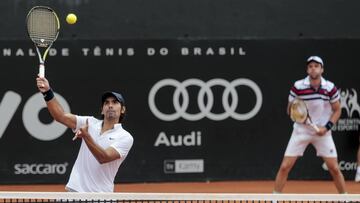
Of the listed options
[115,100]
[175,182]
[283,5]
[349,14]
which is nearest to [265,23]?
[283,5]

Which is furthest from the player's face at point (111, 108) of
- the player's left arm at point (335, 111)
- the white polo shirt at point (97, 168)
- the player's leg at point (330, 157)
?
the player's left arm at point (335, 111)

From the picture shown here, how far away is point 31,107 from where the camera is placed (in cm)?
1148

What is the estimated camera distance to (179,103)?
11688mm

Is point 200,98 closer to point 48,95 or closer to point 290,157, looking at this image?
point 290,157

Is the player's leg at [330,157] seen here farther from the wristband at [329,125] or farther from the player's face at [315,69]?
the player's face at [315,69]

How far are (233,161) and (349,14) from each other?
2.39 m

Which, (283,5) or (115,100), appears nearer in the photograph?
(115,100)

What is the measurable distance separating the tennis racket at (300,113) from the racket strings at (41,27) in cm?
354

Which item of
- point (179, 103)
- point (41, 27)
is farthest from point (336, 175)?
point (41, 27)

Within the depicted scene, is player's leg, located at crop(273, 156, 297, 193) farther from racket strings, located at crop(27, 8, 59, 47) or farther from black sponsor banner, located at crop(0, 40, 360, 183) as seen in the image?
racket strings, located at crop(27, 8, 59, 47)

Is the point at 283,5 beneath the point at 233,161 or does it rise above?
above

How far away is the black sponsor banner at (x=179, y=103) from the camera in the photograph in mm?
11492

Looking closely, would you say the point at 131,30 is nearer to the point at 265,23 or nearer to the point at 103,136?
the point at 265,23

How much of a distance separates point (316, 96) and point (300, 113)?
0.94ft
